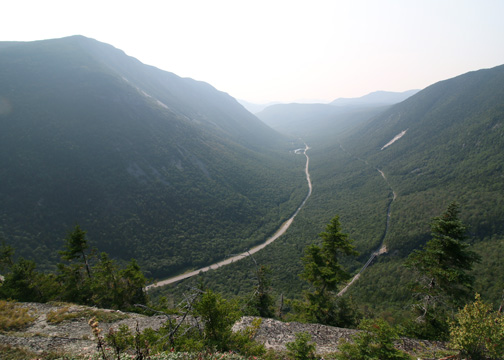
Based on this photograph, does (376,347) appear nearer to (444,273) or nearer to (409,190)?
(444,273)


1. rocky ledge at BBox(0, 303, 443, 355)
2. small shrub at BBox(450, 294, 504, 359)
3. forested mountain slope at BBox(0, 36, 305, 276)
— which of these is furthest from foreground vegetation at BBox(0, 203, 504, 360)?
forested mountain slope at BBox(0, 36, 305, 276)

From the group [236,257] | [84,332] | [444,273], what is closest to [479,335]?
[444,273]

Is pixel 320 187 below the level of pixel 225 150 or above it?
below

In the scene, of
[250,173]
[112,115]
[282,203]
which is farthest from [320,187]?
[112,115]

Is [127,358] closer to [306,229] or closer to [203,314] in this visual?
[203,314]

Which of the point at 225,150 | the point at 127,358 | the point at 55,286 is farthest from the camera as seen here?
the point at 225,150
